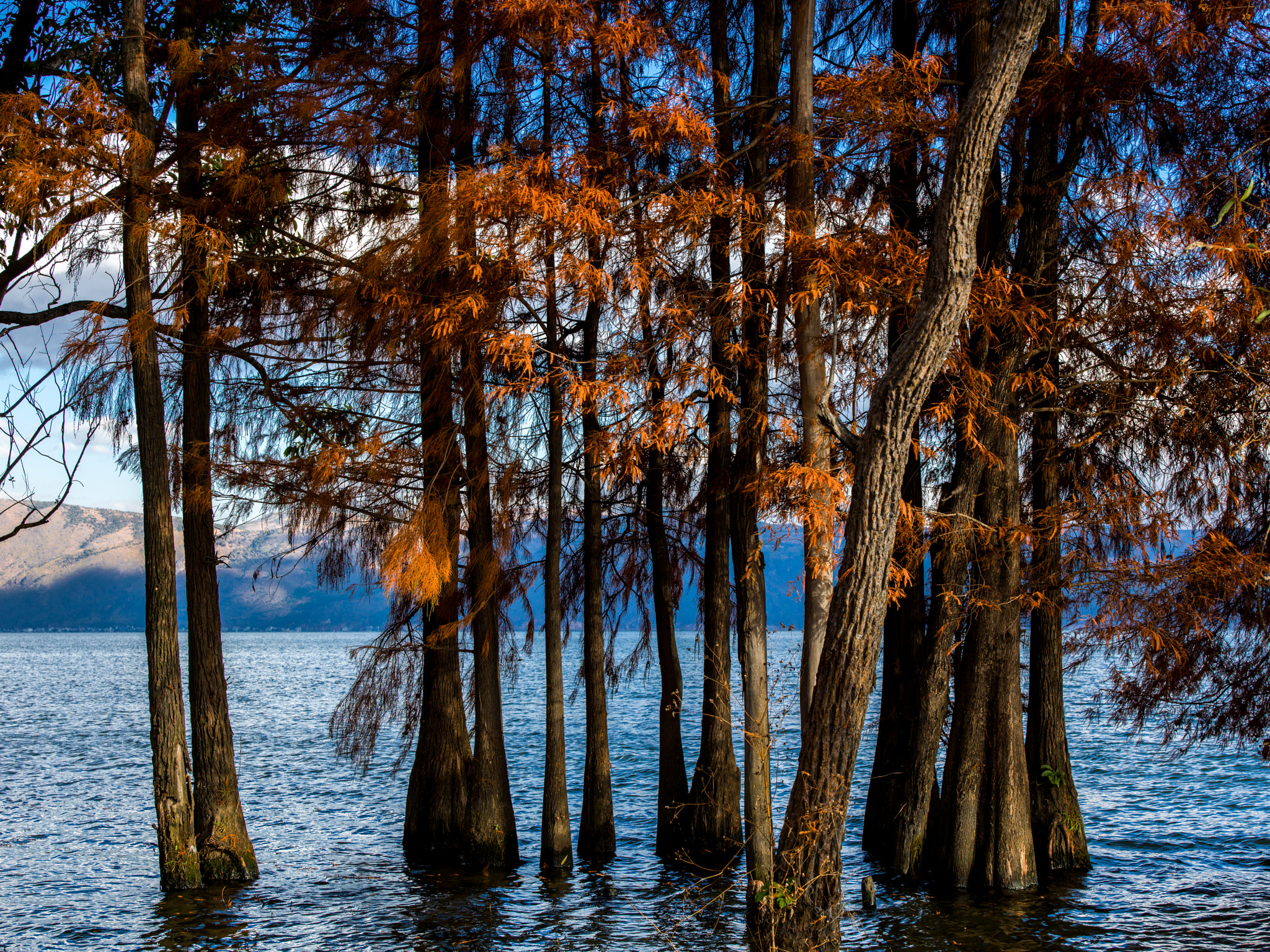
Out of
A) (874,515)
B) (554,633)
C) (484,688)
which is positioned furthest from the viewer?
(484,688)

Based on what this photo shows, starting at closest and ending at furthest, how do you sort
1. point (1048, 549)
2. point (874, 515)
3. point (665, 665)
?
1. point (874, 515)
2. point (1048, 549)
3. point (665, 665)

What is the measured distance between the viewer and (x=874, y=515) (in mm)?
6062

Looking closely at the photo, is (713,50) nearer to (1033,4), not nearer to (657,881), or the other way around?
(1033,4)

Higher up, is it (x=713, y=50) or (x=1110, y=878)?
(x=713, y=50)

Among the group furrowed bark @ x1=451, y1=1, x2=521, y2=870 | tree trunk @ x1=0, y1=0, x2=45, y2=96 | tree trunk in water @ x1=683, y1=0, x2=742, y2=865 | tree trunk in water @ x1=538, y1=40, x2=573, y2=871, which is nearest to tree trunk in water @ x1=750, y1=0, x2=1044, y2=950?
tree trunk in water @ x1=683, y1=0, x2=742, y2=865

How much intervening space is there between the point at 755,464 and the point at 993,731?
4005 millimetres

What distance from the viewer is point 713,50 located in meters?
11.0

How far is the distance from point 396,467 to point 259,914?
4.81 m

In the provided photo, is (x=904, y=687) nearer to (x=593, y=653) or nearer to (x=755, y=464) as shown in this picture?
(x=593, y=653)

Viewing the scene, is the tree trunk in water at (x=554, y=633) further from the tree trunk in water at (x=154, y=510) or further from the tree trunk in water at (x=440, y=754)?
the tree trunk in water at (x=154, y=510)

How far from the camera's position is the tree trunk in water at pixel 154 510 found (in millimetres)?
9508

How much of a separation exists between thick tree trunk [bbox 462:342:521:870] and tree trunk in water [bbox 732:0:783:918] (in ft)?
10.2

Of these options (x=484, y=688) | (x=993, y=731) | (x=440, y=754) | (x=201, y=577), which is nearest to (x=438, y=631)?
(x=484, y=688)

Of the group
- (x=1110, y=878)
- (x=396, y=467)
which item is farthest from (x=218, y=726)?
(x=1110, y=878)
